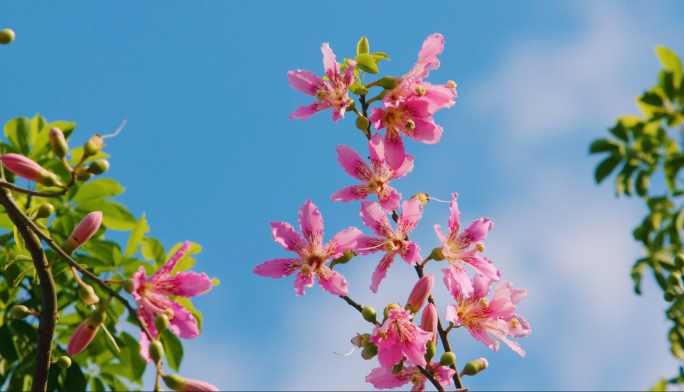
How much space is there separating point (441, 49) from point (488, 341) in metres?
0.91

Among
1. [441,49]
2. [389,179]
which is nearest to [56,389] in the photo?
[389,179]

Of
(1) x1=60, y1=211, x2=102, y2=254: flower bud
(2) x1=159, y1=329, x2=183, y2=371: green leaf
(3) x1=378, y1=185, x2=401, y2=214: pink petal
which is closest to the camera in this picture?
(1) x1=60, y1=211, x2=102, y2=254: flower bud

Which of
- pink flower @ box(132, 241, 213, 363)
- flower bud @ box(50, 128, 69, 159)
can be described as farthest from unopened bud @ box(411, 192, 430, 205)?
flower bud @ box(50, 128, 69, 159)

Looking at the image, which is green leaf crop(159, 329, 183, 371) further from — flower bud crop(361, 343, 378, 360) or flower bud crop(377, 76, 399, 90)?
flower bud crop(377, 76, 399, 90)

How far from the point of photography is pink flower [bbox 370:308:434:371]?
1345 millimetres

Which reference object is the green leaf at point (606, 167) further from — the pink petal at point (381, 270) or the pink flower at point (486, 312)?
the pink petal at point (381, 270)

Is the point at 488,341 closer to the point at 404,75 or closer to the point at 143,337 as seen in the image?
the point at 404,75

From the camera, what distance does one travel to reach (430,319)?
4.63 feet

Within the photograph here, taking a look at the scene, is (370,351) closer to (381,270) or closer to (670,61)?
(381,270)

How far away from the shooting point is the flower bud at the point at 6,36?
3.68 feet

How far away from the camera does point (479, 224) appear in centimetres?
165

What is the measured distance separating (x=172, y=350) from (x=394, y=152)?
1239 millimetres

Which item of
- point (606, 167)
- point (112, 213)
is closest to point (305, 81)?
point (112, 213)

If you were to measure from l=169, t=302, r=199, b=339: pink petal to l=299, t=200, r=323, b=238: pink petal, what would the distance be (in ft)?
1.64
